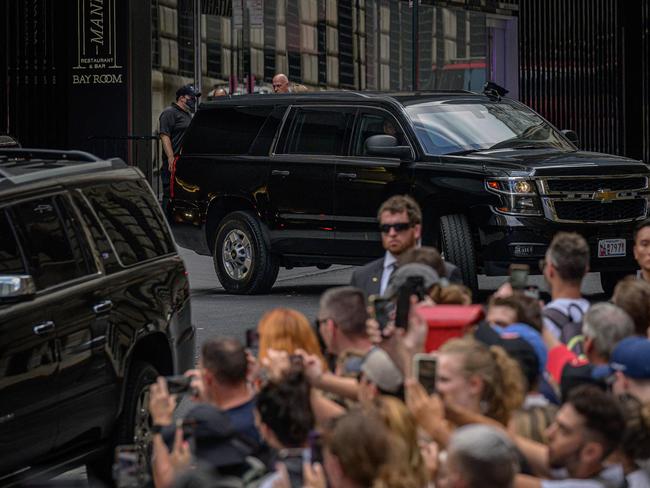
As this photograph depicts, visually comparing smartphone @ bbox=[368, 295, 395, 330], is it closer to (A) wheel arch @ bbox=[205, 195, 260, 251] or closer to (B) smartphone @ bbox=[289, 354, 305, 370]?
(B) smartphone @ bbox=[289, 354, 305, 370]

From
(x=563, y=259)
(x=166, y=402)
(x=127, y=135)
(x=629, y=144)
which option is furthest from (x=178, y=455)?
(x=629, y=144)

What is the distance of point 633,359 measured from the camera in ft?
21.2

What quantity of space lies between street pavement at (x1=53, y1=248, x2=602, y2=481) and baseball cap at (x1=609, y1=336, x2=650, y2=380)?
715 cm

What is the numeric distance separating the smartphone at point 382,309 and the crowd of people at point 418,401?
0.02m

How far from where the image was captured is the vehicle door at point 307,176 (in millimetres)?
16938

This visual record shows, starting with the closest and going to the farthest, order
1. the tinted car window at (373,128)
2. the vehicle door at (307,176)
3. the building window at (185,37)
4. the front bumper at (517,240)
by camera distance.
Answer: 1. the front bumper at (517,240)
2. the tinted car window at (373,128)
3. the vehicle door at (307,176)
4. the building window at (185,37)

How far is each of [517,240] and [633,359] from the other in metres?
9.25

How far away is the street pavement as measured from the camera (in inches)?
607

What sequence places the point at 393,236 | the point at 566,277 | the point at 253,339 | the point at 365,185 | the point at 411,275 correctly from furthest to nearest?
the point at 365,185 < the point at 393,236 < the point at 566,277 < the point at 411,275 < the point at 253,339

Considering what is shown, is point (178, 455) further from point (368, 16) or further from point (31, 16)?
point (368, 16)

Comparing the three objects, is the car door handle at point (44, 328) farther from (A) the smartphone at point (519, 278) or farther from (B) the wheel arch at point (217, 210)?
(B) the wheel arch at point (217, 210)

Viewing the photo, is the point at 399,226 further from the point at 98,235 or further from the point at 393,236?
the point at 98,235

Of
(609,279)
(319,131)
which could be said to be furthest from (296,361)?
(609,279)

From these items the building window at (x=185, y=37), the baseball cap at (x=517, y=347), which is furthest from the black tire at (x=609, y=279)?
the building window at (x=185, y=37)
